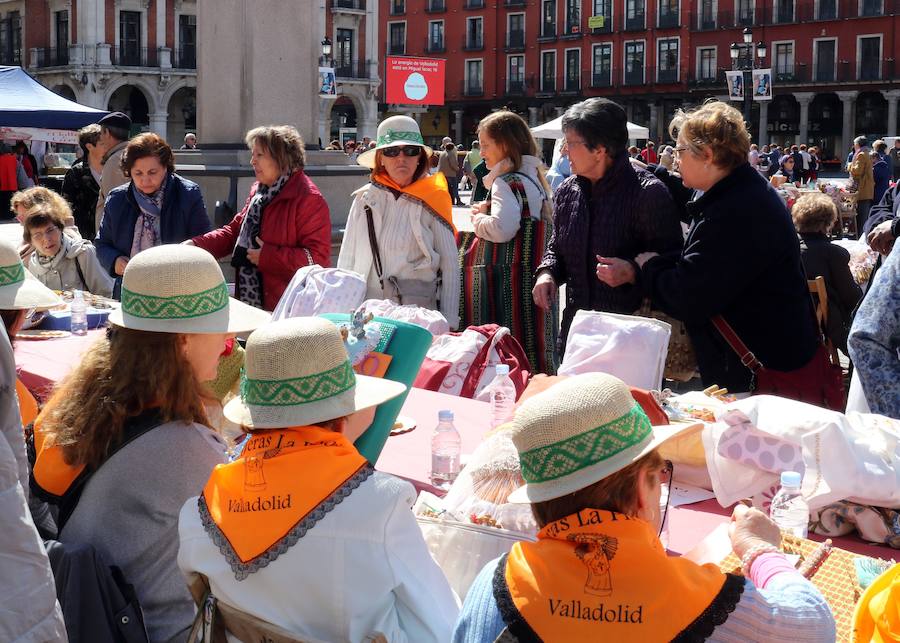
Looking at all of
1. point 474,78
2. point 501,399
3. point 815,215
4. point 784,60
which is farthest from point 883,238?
point 474,78

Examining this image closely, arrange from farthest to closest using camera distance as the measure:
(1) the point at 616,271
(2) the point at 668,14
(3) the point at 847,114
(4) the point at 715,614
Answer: (2) the point at 668,14 < (3) the point at 847,114 < (1) the point at 616,271 < (4) the point at 715,614

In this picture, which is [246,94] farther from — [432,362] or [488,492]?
[488,492]

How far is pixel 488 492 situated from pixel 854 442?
0.89 metres

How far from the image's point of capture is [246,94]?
7520 millimetres

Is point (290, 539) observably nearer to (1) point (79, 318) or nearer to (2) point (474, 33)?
(1) point (79, 318)

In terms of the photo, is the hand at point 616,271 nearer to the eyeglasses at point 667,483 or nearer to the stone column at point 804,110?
the eyeglasses at point 667,483

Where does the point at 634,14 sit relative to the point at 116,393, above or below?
above

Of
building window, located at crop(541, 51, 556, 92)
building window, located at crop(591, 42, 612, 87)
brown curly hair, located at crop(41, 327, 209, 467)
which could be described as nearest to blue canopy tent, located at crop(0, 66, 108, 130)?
brown curly hair, located at crop(41, 327, 209, 467)

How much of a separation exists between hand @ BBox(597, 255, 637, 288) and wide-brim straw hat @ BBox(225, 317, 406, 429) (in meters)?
2.07

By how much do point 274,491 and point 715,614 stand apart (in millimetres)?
847

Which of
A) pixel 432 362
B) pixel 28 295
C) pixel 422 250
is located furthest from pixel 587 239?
pixel 28 295

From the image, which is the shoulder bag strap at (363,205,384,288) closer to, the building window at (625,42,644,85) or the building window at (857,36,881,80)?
the building window at (857,36,881,80)

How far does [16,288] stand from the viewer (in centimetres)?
318

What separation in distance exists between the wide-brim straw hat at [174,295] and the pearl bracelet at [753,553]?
1421 mm
